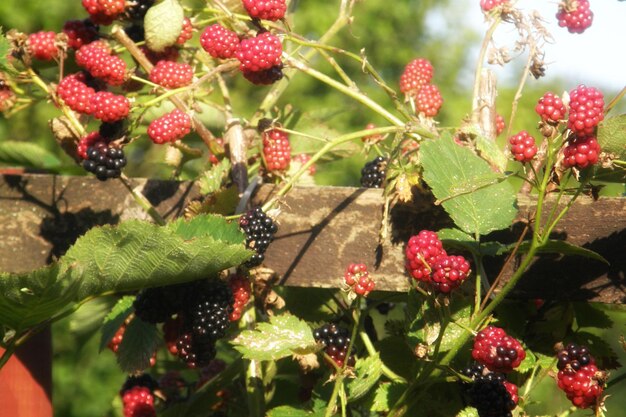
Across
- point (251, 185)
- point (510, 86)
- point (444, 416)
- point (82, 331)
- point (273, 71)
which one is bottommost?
point (510, 86)

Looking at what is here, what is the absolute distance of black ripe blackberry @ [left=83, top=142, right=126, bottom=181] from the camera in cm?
101

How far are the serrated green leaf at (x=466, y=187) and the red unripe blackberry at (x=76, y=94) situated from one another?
1.34 feet

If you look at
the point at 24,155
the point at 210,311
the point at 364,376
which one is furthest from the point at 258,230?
the point at 24,155

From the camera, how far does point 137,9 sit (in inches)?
46.9

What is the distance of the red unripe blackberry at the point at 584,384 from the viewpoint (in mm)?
884

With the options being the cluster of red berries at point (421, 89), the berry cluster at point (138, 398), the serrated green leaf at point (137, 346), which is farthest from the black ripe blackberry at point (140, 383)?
the cluster of red berries at point (421, 89)

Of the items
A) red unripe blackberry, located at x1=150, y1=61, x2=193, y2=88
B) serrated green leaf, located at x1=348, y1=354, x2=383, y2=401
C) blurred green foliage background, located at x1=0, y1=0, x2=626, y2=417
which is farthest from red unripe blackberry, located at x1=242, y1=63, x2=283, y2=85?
blurred green foliage background, located at x1=0, y1=0, x2=626, y2=417

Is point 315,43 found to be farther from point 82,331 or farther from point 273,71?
point 82,331

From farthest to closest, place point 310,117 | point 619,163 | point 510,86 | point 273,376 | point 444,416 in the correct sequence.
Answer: point 510,86 < point 310,117 < point 273,376 < point 444,416 < point 619,163

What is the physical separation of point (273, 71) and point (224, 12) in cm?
17

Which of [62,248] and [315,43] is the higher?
[315,43]

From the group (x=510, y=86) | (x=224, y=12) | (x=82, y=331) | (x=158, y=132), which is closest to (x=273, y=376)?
(x=82, y=331)

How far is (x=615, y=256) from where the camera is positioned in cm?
92

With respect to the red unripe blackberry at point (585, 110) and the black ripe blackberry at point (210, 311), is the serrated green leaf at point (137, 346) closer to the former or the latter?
the black ripe blackberry at point (210, 311)
